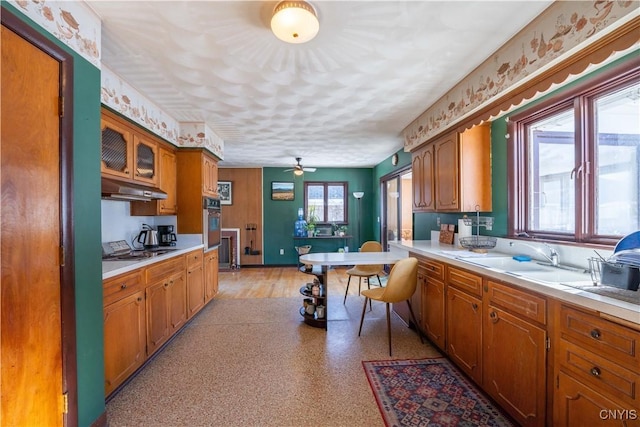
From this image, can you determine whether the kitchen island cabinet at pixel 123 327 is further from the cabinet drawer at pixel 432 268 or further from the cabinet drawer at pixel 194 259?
the cabinet drawer at pixel 432 268

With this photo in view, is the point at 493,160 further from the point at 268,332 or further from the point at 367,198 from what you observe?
the point at 367,198

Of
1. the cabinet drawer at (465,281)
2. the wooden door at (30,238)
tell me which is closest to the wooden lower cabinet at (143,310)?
the wooden door at (30,238)

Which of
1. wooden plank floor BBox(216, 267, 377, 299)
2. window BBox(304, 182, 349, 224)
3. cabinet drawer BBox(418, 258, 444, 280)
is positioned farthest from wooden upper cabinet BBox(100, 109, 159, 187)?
window BBox(304, 182, 349, 224)

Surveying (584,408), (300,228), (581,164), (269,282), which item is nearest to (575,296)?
(584,408)

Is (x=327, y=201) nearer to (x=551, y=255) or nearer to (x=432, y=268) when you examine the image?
(x=432, y=268)

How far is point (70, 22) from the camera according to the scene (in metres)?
1.39

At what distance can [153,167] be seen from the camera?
2.92 metres

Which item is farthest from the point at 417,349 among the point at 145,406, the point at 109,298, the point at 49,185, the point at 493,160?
the point at 49,185

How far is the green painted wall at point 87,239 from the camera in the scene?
4.64 feet

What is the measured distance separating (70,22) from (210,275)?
9.98 ft

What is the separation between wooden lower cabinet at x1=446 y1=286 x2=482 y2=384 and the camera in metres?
1.83

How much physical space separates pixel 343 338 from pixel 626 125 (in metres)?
2.69

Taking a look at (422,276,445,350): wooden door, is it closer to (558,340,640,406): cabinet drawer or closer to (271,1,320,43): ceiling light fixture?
(558,340,640,406): cabinet drawer

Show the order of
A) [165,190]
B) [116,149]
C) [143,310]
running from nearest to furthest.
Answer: [143,310]
[116,149]
[165,190]
